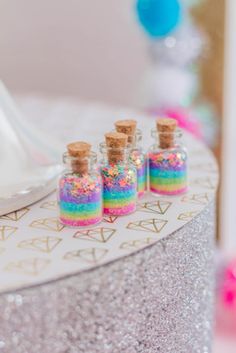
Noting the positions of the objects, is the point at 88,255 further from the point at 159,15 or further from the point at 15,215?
the point at 159,15

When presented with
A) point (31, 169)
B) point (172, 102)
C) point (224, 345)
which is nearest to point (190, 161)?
point (31, 169)

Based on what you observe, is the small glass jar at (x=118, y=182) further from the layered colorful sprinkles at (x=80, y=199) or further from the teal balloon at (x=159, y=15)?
the teal balloon at (x=159, y=15)

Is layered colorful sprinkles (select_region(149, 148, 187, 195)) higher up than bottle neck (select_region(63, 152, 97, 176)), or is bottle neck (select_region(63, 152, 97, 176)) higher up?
bottle neck (select_region(63, 152, 97, 176))

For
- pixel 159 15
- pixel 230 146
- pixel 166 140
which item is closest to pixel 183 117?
pixel 159 15

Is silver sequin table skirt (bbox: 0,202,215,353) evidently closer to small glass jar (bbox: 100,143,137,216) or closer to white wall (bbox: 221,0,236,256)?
small glass jar (bbox: 100,143,137,216)

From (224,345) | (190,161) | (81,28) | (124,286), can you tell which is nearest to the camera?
(124,286)

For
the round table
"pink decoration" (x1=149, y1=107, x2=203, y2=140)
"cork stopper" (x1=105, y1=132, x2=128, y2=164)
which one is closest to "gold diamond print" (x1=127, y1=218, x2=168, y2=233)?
the round table

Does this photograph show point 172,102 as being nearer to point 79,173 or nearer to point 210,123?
point 210,123
